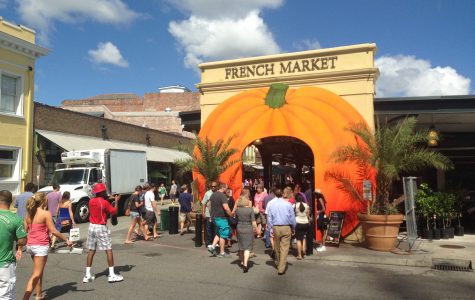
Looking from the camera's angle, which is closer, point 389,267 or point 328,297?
point 328,297

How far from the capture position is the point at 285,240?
8.92m

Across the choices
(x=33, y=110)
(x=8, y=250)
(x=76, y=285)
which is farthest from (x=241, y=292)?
(x=33, y=110)

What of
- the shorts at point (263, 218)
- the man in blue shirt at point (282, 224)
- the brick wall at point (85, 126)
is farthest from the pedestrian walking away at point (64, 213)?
the brick wall at point (85, 126)

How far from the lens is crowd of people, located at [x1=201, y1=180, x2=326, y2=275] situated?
899 centimetres

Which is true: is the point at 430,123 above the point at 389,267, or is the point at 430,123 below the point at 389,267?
above

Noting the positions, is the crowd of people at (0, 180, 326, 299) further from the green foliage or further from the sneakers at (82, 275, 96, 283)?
the green foliage

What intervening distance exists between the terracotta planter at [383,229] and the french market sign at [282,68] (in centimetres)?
529

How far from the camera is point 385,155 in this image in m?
11.2

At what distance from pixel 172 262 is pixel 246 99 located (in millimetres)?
6701

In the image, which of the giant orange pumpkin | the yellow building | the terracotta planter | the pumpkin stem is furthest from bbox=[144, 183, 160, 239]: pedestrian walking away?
the yellow building

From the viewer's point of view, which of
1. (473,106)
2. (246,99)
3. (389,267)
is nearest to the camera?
(389,267)

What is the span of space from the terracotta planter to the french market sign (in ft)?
17.4

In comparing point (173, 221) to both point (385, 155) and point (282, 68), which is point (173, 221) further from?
point (385, 155)

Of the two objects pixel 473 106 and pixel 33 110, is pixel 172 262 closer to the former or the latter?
pixel 473 106
